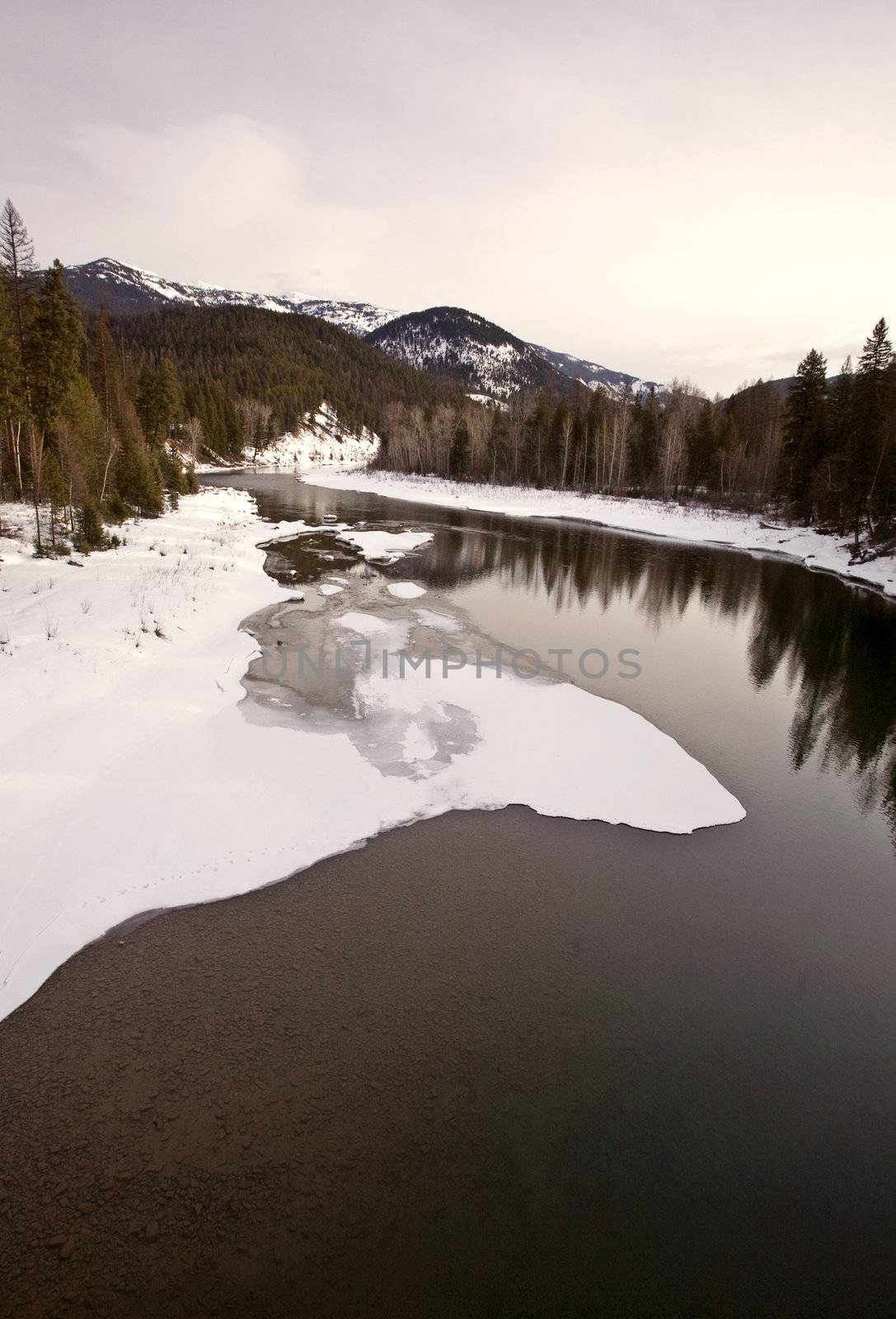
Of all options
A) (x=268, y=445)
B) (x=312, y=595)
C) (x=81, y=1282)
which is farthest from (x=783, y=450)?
(x=268, y=445)

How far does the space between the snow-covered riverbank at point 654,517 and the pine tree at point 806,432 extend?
2643mm

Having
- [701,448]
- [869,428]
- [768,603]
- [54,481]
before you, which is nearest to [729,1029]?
[768,603]

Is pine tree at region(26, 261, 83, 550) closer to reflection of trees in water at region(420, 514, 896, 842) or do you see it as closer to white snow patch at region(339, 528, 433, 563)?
white snow patch at region(339, 528, 433, 563)

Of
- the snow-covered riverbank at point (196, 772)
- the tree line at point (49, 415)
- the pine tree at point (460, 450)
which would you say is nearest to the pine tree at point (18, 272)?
the tree line at point (49, 415)

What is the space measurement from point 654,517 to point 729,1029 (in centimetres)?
5061

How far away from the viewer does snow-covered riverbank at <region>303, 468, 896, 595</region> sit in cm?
3550

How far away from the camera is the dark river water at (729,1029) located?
4508mm

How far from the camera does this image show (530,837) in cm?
916

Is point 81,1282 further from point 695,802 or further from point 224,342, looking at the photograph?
point 224,342

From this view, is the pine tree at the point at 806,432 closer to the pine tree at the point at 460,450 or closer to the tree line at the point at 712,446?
the tree line at the point at 712,446

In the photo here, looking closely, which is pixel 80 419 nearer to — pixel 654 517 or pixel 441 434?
pixel 654 517

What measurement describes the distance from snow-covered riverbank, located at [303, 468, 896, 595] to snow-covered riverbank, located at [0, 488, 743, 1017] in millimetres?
25624

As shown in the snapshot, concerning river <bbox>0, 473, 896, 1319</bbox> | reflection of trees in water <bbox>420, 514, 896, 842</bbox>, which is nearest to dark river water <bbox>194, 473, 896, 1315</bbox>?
river <bbox>0, 473, 896, 1319</bbox>

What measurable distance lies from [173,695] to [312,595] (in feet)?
33.8
